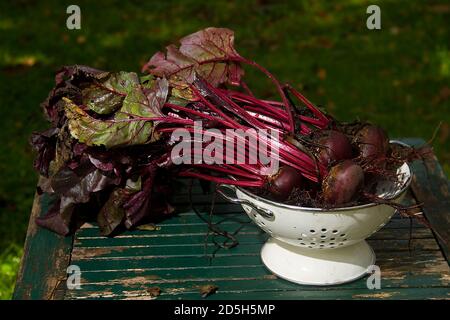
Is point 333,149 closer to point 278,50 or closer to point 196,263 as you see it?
point 196,263

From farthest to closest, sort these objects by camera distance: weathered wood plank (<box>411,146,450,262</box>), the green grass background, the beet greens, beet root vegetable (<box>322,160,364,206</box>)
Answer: the green grass background
weathered wood plank (<box>411,146,450,262</box>)
the beet greens
beet root vegetable (<box>322,160,364,206</box>)

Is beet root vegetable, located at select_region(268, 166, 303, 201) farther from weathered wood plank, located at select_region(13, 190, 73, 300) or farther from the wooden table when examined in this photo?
weathered wood plank, located at select_region(13, 190, 73, 300)

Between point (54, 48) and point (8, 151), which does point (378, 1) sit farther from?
point (8, 151)

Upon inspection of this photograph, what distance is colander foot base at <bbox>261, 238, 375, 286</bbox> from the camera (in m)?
2.34

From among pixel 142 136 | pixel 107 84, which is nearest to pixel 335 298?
pixel 142 136

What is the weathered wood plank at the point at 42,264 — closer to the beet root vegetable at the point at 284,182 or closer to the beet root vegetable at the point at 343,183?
the beet root vegetable at the point at 284,182

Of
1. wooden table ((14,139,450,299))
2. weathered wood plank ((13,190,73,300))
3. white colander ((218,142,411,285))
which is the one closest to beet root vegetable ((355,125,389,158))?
white colander ((218,142,411,285))

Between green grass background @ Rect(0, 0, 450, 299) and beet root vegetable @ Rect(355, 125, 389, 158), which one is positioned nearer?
beet root vegetable @ Rect(355, 125, 389, 158)

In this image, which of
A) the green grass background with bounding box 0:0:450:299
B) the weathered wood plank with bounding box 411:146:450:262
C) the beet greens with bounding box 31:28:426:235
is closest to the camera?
the beet greens with bounding box 31:28:426:235

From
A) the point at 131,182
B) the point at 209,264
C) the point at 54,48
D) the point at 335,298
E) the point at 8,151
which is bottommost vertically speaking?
the point at 335,298

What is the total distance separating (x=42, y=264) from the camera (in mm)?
2480

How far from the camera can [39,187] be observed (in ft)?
9.12

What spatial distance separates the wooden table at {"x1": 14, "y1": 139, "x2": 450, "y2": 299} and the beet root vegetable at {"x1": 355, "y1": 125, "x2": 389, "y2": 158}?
1.23ft

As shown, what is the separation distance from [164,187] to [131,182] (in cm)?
17
